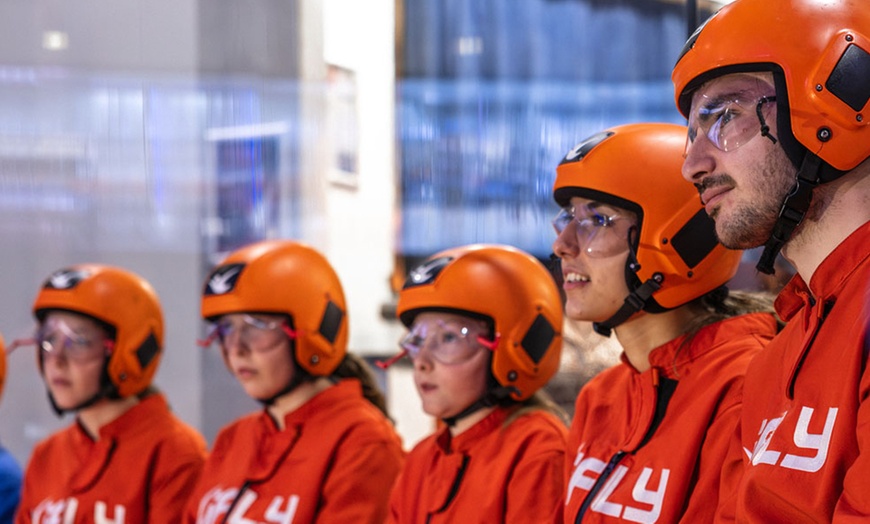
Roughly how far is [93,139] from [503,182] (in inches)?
82.9

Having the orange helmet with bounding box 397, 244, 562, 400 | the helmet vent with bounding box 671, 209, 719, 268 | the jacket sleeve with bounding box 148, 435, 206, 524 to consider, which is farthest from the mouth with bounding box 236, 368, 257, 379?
the helmet vent with bounding box 671, 209, 719, 268

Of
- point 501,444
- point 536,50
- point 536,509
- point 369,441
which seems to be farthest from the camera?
point 536,50

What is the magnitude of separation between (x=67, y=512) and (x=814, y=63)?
2.82 meters

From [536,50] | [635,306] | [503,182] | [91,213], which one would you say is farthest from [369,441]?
[91,213]

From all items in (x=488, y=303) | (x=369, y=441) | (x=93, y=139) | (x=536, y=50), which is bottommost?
(x=369, y=441)

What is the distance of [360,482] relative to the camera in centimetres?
301

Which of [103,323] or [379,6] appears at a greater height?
[379,6]

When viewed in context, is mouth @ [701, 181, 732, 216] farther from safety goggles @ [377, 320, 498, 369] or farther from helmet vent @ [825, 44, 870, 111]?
safety goggles @ [377, 320, 498, 369]

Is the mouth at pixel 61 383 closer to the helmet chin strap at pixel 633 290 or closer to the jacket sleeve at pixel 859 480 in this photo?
the helmet chin strap at pixel 633 290

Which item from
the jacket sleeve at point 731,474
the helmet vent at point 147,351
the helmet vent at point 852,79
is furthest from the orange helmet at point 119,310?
the helmet vent at point 852,79

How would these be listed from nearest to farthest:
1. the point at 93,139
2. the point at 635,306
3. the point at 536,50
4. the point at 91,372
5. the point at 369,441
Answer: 1. the point at 635,306
2. the point at 369,441
3. the point at 91,372
4. the point at 536,50
5. the point at 93,139

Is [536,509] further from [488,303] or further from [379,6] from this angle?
[379,6]

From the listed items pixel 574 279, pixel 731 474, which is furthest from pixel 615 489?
pixel 574 279

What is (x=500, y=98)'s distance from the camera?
4.36 meters
